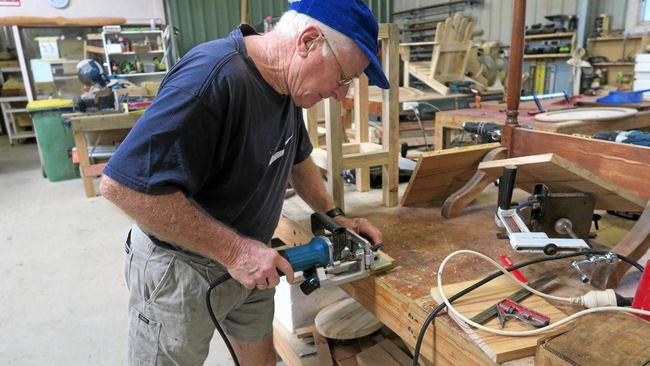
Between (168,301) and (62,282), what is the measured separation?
81.9 inches

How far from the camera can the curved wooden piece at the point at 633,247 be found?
37.4 inches

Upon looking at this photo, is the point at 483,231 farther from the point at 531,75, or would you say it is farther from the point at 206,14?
the point at 206,14

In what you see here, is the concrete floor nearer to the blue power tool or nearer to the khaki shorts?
the khaki shorts

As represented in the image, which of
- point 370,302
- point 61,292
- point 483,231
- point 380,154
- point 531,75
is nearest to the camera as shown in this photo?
point 370,302

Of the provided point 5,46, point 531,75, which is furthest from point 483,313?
point 5,46

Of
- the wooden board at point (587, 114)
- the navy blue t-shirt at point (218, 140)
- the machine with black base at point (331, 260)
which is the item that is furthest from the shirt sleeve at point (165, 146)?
the wooden board at point (587, 114)

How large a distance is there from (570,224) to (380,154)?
615 millimetres

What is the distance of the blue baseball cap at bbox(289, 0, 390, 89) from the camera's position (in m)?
Result: 0.92

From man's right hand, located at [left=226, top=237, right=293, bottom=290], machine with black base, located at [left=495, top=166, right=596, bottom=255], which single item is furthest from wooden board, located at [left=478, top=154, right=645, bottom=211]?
man's right hand, located at [left=226, top=237, right=293, bottom=290]

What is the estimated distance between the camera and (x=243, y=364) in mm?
1529

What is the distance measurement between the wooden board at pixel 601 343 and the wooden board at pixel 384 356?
2.96 feet

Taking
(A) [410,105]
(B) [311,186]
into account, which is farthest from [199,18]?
(B) [311,186]

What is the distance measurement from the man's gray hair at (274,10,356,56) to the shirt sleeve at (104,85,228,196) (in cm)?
26

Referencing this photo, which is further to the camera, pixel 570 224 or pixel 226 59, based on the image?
pixel 570 224
